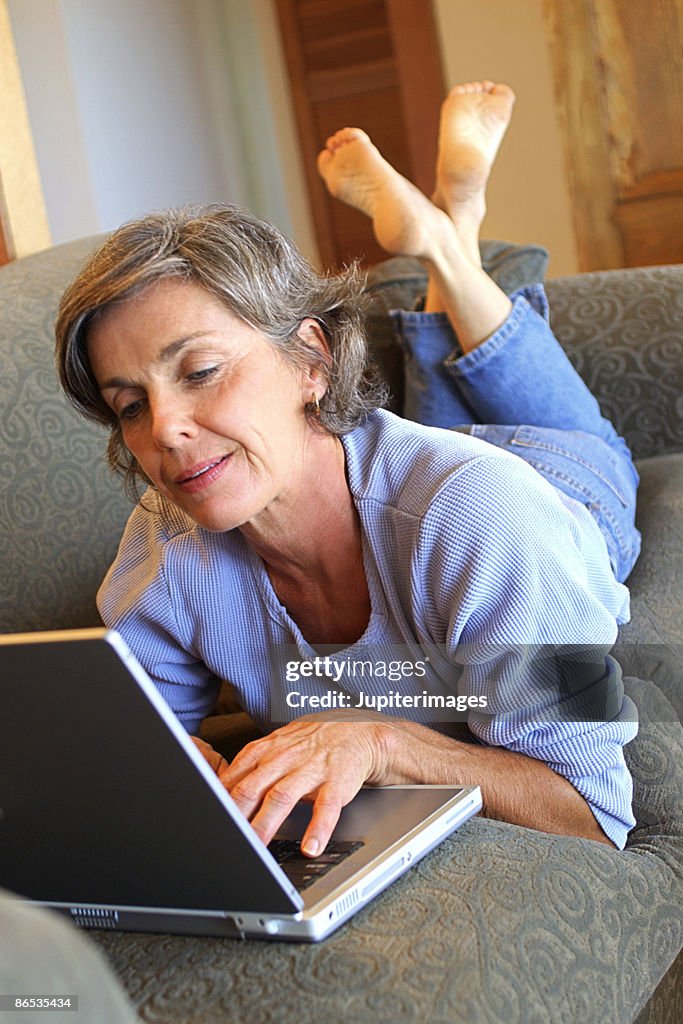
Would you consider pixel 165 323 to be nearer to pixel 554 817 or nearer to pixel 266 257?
pixel 266 257

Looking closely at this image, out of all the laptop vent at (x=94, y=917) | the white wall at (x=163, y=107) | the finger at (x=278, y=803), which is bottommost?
the laptop vent at (x=94, y=917)

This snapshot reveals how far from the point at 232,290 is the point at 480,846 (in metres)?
0.52

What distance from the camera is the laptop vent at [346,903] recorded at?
796mm

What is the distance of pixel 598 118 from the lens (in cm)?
302

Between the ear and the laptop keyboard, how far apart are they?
47 cm

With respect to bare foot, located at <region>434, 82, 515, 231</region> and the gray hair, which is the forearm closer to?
the gray hair

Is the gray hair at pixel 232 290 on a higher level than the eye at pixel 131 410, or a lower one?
higher

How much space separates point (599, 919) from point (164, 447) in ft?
1.73

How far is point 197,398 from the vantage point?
1.09 meters

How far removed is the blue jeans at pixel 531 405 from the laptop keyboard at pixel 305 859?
0.71 metres

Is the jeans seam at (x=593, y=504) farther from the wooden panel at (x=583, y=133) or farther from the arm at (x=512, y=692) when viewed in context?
the wooden panel at (x=583, y=133)

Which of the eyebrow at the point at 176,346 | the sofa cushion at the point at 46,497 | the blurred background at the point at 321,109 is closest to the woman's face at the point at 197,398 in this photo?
the eyebrow at the point at 176,346

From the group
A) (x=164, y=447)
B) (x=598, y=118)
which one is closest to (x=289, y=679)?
(x=164, y=447)

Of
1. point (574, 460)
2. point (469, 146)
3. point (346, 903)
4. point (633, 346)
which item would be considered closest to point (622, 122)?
point (469, 146)
